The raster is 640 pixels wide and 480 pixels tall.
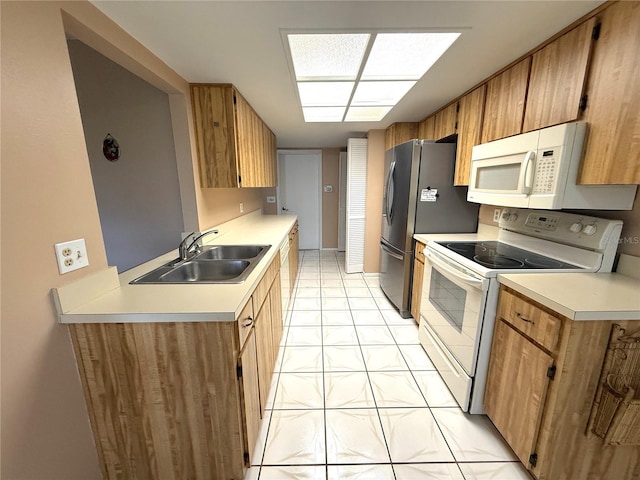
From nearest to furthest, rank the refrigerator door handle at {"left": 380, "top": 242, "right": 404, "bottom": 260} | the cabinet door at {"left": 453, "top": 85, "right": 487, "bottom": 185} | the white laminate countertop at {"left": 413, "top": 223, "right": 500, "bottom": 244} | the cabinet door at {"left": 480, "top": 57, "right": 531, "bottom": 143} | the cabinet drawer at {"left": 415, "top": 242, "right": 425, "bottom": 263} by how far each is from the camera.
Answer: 1. the cabinet door at {"left": 480, "top": 57, "right": 531, "bottom": 143}
2. the cabinet door at {"left": 453, "top": 85, "right": 487, "bottom": 185}
3. the white laminate countertop at {"left": 413, "top": 223, "right": 500, "bottom": 244}
4. the cabinet drawer at {"left": 415, "top": 242, "right": 425, "bottom": 263}
5. the refrigerator door handle at {"left": 380, "top": 242, "right": 404, "bottom": 260}

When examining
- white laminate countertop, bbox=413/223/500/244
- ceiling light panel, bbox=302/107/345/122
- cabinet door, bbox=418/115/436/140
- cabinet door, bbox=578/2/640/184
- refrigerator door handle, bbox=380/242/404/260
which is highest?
ceiling light panel, bbox=302/107/345/122

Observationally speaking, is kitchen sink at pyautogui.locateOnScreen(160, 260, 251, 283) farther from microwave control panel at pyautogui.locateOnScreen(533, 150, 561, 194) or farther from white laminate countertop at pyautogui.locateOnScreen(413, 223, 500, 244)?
microwave control panel at pyautogui.locateOnScreen(533, 150, 561, 194)

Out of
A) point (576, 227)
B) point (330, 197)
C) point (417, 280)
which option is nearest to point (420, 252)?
point (417, 280)

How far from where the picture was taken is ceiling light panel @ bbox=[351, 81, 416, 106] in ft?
6.26

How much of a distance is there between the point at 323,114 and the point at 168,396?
8.90 ft

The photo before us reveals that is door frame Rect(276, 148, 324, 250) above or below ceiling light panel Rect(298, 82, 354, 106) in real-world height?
below

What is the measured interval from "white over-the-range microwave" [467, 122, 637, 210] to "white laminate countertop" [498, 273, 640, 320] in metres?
0.37

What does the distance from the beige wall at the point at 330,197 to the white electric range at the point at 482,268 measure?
11.2ft

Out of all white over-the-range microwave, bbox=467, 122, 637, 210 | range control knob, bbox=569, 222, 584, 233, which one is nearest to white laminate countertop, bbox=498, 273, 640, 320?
range control knob, bbox=569, 222, 584, 233

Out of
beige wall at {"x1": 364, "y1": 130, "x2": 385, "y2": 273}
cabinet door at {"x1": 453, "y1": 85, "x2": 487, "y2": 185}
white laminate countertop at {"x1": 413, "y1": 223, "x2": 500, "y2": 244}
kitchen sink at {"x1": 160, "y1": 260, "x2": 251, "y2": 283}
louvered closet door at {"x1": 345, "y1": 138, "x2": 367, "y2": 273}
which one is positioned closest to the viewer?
kitchen sink at {"x1": 160, "y1": 260, "x2": 251, "y2": 283}

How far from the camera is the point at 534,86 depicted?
4.81 ft

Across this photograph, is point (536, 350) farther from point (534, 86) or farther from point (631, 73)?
point (534, 86)

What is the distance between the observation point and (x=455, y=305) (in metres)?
1.65

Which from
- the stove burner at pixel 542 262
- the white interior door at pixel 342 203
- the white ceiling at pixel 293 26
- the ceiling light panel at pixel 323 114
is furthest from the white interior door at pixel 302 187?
the stove burner at pixel 542 262
